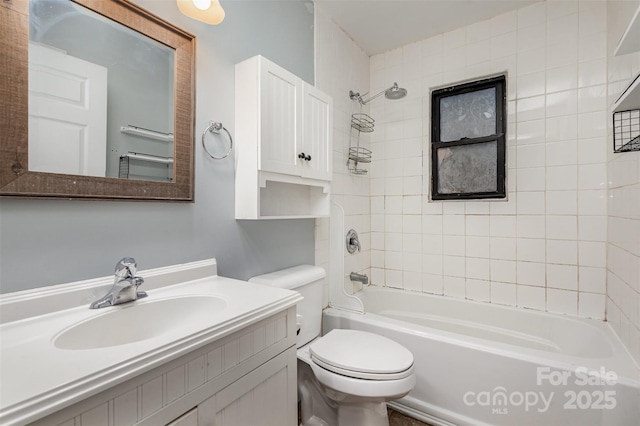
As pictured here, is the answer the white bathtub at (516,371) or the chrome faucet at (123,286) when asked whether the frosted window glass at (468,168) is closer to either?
the white bathtub at (516,371)

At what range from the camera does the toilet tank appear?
1455 millimetres

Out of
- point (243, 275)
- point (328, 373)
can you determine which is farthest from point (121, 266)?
point (328, 373)

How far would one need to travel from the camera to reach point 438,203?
7.43 ft

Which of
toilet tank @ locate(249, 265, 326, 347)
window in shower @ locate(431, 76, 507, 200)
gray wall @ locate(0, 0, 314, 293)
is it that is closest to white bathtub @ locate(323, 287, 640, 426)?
toilet tank @ locate(249, 265, 326, 347)

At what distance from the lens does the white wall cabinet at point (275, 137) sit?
1323 millimetres

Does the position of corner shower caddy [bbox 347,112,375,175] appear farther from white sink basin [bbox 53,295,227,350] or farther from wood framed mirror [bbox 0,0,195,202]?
white sink basin [bbox 53,295,227,350]

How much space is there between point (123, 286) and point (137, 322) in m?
0.13

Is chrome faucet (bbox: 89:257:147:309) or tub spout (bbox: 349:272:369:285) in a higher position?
chrome faucet (bbox: 89:257:147:309)

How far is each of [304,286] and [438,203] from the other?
4.29ft

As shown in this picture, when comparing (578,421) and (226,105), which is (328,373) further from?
(226,105)

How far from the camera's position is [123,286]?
93cm

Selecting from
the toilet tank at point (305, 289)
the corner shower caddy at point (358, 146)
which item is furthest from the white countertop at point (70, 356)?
the corner shower caddy at point (358, 146)

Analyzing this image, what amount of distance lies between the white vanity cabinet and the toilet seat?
277mm

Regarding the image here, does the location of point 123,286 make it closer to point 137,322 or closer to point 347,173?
point 137,322
